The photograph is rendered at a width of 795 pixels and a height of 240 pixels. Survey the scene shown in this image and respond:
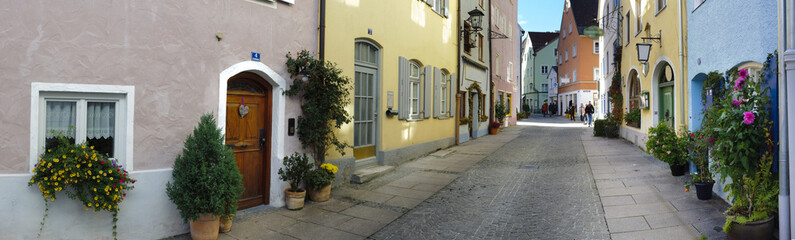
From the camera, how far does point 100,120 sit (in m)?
4.69

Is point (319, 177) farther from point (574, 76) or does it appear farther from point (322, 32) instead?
point (574, 76)

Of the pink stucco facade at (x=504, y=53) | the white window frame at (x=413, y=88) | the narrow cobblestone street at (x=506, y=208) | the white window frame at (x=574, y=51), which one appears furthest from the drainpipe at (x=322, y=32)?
the white window frame at (x=574, y=51)

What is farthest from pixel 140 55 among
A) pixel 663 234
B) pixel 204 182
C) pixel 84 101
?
pixel 663 234

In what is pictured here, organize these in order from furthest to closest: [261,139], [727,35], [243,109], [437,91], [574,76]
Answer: [574,76], [437,91], [261,139], [243,109], [727,35]

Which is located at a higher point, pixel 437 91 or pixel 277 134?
pixel 437 91

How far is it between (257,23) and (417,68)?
5517 millimetres

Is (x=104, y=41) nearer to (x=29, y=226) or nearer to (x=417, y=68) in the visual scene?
(x=29, y=226)

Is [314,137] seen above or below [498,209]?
above

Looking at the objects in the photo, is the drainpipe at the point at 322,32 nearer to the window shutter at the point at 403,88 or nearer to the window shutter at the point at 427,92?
the window shutter at the point at 403,88

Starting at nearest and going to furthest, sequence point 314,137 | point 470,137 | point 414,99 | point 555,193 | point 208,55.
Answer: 1. point 208,55
2. point 314,137
3. point 555,193
4. point 414,99
5. point 470,137

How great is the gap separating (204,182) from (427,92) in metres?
7.24

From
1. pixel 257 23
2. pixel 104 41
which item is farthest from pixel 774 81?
pixel 104 41

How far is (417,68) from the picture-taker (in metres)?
10.8

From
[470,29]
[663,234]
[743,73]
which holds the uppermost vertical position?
[470,29]
